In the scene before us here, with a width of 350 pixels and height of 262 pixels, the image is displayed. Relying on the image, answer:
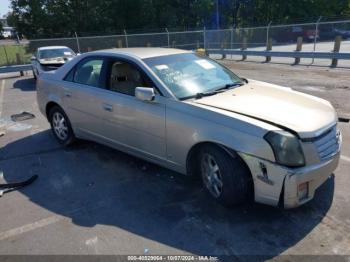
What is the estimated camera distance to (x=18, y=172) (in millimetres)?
4918

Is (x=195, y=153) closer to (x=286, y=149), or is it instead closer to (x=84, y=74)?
(x=286, y=149)

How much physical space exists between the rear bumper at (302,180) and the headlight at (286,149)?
9 cm

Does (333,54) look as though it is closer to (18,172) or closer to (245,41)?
(245,41)

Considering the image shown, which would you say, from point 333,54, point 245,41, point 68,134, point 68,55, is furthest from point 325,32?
point 68,134

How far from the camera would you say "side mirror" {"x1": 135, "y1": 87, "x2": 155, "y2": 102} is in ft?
12.9

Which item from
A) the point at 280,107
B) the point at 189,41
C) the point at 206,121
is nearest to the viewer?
the point at 206,121

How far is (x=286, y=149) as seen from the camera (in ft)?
10.1

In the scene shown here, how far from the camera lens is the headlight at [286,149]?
308cm

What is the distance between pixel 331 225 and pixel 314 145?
78 centimetres

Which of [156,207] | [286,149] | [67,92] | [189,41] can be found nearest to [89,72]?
[67,92]

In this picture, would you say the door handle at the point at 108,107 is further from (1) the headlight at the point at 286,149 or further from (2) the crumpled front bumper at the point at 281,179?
(1) the headlight at the point at 286,149

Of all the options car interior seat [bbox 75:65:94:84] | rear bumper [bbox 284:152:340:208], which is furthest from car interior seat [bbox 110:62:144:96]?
rear bumper [bbox 284:152:340:208]

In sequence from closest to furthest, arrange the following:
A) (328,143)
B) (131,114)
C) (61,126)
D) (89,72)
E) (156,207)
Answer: (328,143)
(156,207)
(131,114)
(89,72)
(61,126)

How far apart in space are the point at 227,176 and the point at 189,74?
1.57 m
